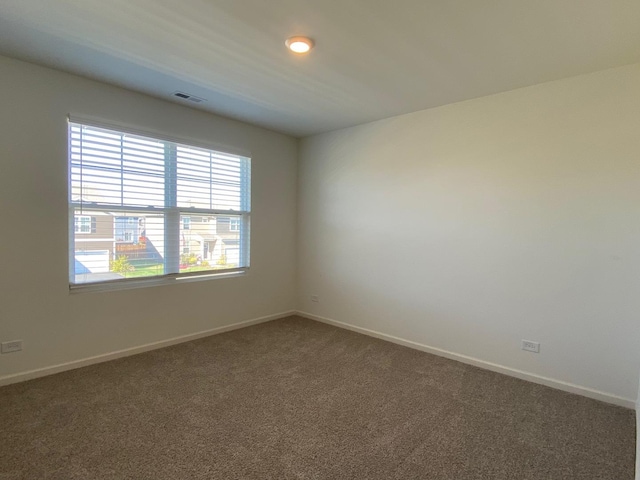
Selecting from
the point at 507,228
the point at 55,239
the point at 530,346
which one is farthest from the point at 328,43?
the point at 530,346

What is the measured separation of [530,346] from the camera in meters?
2.95

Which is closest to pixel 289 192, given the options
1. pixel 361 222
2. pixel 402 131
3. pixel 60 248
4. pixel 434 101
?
pixel 361 222

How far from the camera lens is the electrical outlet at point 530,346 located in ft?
9.57

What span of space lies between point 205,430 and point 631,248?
3.30 metres

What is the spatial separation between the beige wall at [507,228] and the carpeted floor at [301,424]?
45 cm

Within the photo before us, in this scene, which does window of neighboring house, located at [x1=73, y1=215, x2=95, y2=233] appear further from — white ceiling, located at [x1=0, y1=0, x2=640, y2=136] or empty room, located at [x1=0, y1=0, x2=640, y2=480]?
white ceiling, located at [x1=0, y1=0, x2=640, y2=136]

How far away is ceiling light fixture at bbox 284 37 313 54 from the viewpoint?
2.21 meters

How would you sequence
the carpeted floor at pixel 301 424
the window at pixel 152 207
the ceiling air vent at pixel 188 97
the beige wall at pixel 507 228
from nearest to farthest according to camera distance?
the carpeted floor at pixel 301 424 → the beige wall at pixel 507 228 → the window at pixel 152 207 → the ceiling air vent at pixel 188 97

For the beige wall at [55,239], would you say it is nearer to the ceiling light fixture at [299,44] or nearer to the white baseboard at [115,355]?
the white baseboard at [115,355]

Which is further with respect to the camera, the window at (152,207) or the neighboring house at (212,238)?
the neighboring house at (212,238)

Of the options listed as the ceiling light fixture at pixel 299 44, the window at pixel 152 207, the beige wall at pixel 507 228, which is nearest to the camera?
the ceiling light fixture at pixel 299 44

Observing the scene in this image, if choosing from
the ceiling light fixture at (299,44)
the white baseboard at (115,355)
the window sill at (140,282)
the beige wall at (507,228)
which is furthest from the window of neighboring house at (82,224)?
the beige wall at (507,228)

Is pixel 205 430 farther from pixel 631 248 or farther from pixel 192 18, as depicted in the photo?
pixel 631 248

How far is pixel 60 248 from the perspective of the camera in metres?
2.88
